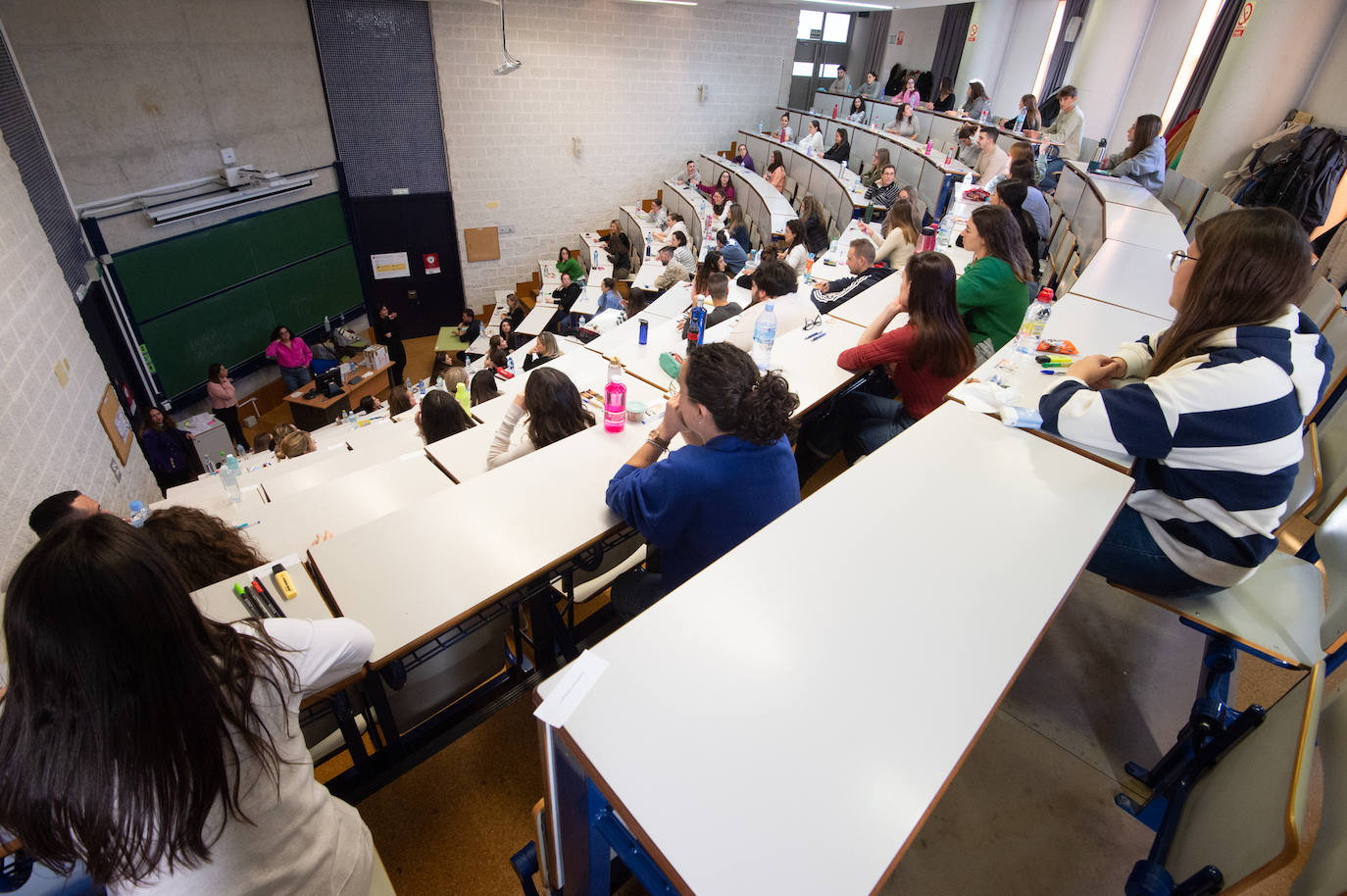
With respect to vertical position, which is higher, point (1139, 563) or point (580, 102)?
point (580, 102)

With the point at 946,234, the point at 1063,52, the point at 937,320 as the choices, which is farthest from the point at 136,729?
the point at 1063,52

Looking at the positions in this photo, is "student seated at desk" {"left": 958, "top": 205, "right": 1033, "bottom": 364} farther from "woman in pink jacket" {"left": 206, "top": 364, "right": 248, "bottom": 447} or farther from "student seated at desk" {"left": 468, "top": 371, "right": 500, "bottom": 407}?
"woman in pink jacket" {"left": 206, "top": 364, "right": 248, "bottom": 447}

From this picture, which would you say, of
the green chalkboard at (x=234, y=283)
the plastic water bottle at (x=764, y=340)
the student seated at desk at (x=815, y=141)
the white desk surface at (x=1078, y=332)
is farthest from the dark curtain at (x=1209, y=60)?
the green chalkboard at (x=234, y=283)

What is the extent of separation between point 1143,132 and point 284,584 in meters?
7.28

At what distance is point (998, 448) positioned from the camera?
1.86m

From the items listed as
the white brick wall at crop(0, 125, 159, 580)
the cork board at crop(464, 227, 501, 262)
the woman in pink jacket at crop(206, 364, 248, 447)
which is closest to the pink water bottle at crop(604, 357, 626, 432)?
the white brick wall at crop(0, 125, 159, 580)

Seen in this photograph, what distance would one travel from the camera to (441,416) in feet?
11.2

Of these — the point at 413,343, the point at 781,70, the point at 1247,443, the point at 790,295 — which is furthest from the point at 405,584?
the point at 781,70

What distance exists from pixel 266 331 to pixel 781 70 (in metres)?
10.4

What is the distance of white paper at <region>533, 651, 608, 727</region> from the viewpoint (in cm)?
99

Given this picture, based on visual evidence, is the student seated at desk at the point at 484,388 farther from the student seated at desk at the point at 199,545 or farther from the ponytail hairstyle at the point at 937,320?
the ponytail hairstyle at the point at 937,320

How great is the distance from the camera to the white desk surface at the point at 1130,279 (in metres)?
3.07

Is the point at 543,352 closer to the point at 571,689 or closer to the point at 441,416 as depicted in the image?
the point at 441,416

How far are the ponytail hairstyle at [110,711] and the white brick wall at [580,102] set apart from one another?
394 inches
